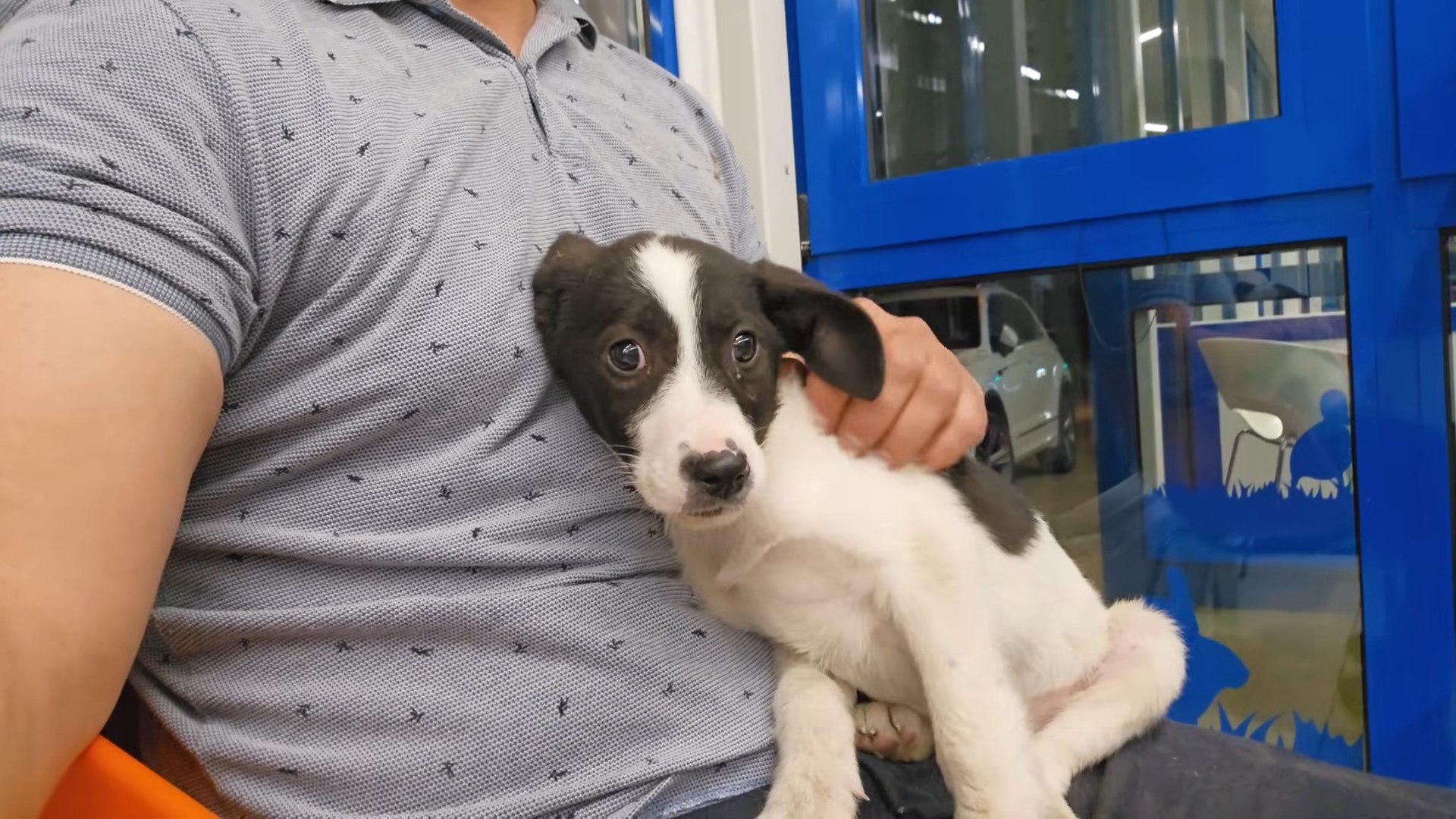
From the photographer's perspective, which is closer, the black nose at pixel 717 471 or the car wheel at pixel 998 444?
the black nose at pixel 717 471

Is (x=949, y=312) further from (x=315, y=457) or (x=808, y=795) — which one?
(x=315, y=457)

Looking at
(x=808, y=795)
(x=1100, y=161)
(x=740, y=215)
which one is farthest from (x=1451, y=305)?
(x=808, y=795)

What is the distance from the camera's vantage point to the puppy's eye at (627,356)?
1077mm

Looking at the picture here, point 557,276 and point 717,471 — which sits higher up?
point 557,276

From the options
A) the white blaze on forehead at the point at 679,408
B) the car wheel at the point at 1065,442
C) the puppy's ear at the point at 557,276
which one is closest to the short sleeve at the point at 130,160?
the puppy's ear at the point at 557,276

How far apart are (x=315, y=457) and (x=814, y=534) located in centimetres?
Result: 54

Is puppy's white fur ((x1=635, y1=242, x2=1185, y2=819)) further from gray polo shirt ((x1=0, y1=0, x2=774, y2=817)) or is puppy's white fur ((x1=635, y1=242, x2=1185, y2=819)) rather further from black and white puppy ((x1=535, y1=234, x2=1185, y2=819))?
gray polo shirt ((x1=0, y1=0, x2=774, y2=817))

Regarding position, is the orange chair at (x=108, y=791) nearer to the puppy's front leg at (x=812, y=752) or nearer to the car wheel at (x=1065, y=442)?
the puppy's front leg at (x=812, y=752)

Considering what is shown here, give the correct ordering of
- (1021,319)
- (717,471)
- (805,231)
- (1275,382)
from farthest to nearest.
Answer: (805,231) → (1021,319) → (1275,382) → (717,471)

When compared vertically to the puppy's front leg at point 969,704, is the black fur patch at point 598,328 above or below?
above

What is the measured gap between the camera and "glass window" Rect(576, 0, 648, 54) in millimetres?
2314

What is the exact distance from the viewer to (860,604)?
1203 mm

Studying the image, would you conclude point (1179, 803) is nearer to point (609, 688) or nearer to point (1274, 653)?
point (609, 688)

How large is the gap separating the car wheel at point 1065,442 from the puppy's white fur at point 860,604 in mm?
A: 1089
